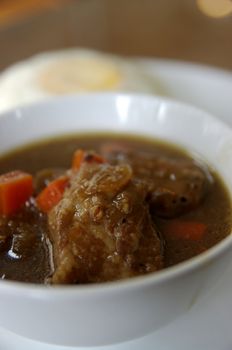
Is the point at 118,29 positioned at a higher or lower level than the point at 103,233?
higher

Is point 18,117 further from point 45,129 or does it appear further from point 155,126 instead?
point 155,126

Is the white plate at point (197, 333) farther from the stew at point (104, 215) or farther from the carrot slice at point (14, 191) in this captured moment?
the carrot slice at point (14, 191)

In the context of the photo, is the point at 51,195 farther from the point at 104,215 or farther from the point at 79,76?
the point at 79,76

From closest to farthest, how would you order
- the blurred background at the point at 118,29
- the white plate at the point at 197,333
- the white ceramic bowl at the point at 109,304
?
the white ceramic bowl at the point at 109,304
the white plate at the point at 197,333
the blurred background at the point at 118,29

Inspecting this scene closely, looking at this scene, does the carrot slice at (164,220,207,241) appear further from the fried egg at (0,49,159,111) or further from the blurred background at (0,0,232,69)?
the blurred background at (0,0,232,69)

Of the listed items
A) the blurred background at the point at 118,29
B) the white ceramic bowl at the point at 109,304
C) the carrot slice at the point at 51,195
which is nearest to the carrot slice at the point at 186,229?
the white ceramic bowl at the point at 109,304

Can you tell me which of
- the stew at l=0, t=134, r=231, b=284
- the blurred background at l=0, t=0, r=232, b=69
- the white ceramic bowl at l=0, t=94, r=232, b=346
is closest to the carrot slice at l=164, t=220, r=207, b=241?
the stew at l=0, t=134, r=231, b=284

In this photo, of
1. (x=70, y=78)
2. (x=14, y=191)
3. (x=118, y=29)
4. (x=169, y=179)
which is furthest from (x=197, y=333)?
(x=118, y=29)
